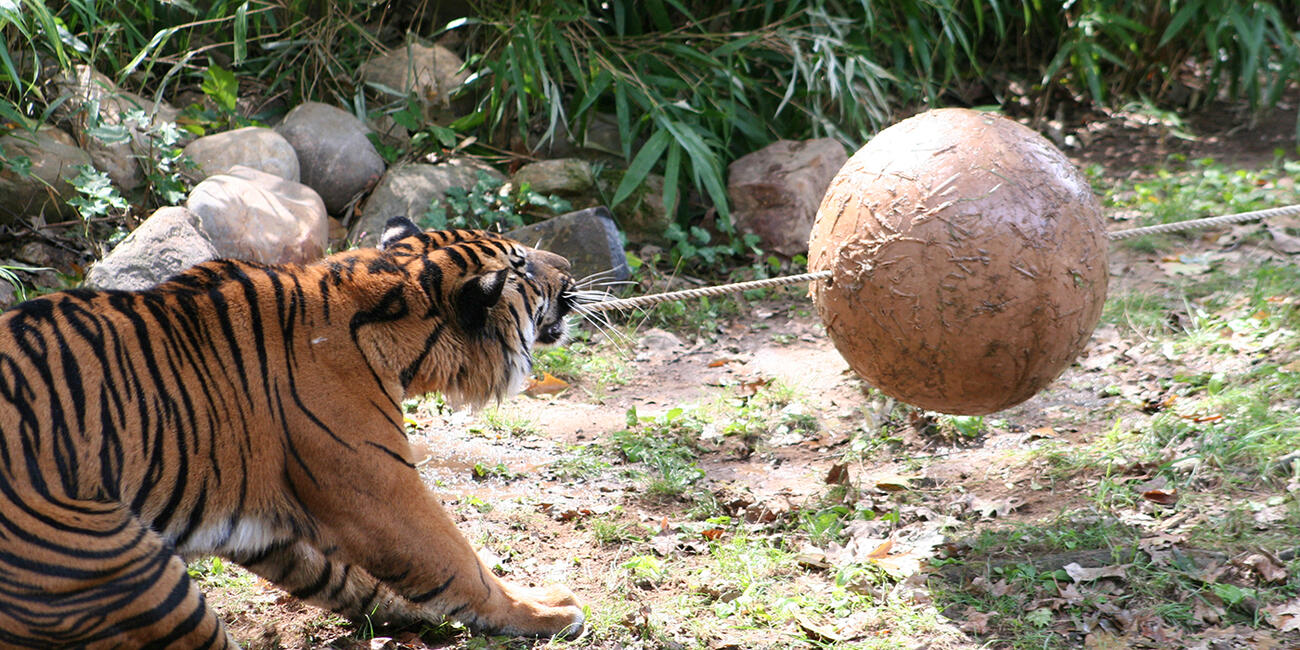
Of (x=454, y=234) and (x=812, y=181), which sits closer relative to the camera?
(x=454, y=234)

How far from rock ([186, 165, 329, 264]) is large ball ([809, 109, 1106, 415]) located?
3.38 m

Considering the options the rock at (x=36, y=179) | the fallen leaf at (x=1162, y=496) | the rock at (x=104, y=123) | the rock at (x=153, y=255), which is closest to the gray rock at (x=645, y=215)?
the rock at (x=153, y=255)

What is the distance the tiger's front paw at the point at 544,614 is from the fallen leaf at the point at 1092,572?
4.95 ft

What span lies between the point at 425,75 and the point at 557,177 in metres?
1.27

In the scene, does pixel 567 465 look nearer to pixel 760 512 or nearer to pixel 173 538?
pixel 760 512

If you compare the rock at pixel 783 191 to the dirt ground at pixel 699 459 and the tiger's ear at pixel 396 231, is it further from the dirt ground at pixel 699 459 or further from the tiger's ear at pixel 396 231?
the tiger's ear at pixel 396 231

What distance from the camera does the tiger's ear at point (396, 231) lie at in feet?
11.2

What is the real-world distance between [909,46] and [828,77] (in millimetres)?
1391

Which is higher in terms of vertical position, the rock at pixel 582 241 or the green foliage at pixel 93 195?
the green foliage at pixel 93 195

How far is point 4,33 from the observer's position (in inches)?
224

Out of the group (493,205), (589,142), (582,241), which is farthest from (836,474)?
(589,142)

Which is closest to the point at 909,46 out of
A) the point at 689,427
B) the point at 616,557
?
the point at 689,427

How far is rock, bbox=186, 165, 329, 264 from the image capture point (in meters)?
5.60

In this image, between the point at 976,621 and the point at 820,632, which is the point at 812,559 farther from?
the point at 976,621
